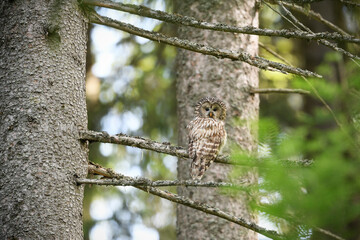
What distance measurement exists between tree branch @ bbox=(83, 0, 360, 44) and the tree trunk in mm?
2586

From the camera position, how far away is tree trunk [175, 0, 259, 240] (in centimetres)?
593

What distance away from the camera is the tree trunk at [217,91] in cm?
593

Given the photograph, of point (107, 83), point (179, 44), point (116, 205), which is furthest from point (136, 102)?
point (179, 44)

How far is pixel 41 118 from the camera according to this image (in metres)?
3.63

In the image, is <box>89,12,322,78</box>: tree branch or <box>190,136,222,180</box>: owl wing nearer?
<box>89,12,322,78</box>: tree branch

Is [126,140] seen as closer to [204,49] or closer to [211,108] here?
[204,49]

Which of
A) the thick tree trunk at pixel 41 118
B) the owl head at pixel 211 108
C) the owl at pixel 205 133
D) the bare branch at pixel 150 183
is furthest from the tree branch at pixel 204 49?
the owl head at pixel 211 108

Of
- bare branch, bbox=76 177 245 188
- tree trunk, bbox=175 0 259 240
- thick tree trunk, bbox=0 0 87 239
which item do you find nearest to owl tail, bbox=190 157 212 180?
tree trunk, bbox=175 0 259 240

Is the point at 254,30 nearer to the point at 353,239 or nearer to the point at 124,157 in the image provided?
the point at 353,239

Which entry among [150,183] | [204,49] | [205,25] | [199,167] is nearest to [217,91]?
[199,167]

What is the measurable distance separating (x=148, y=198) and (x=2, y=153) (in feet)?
21.0

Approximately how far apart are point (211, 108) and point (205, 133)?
0.45 meters

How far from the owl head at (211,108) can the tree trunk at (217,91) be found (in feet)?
0.30

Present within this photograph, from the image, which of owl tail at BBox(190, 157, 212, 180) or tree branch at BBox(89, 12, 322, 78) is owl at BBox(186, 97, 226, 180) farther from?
tree branch at BBox(89, 12, 322, 78)
